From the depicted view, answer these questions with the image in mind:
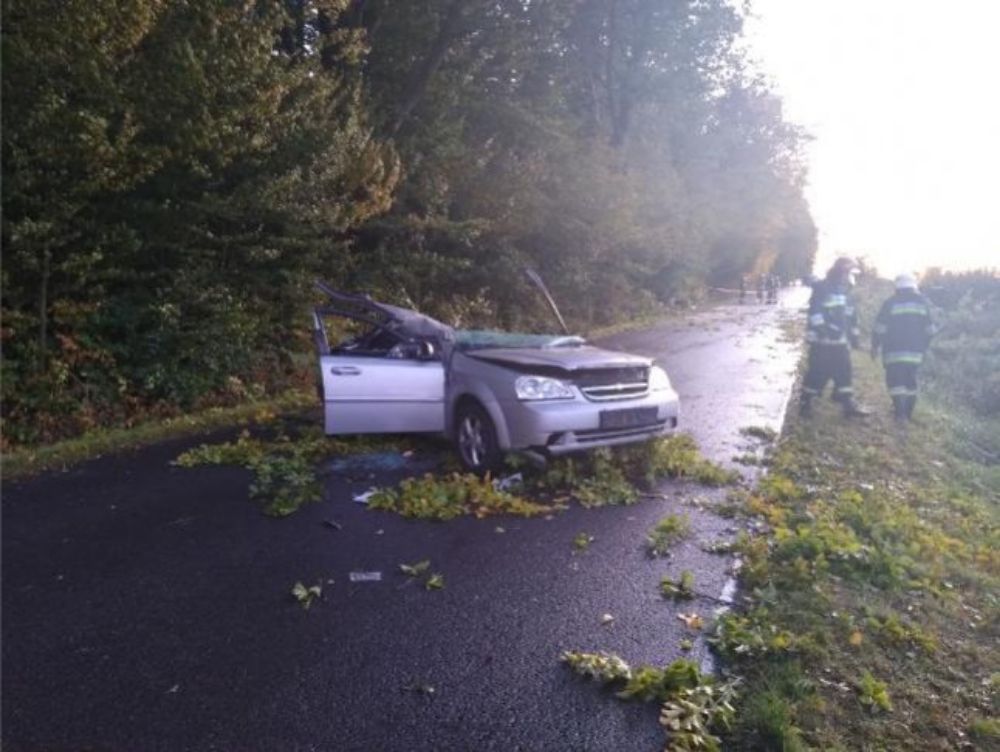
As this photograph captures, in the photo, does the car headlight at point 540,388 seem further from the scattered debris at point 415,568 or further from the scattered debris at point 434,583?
the scattered debris at point 434,583

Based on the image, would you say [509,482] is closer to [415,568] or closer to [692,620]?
[415,568]

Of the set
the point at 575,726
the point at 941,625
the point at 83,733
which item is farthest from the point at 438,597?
the point at 941,625

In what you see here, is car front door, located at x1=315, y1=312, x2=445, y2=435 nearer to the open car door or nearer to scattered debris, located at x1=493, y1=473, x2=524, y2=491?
the open car door

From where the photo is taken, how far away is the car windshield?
300 inches

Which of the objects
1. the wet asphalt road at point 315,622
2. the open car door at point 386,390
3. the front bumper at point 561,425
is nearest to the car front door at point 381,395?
the open car door at point 386,390

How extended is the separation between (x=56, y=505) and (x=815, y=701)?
601cm

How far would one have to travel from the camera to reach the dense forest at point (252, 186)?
800 cm

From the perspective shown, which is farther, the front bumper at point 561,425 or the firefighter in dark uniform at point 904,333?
the firefighter in dark uniform at point 904,333

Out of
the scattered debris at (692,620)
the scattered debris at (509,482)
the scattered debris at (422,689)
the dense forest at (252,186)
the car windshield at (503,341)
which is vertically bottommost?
the scattered debris at (692,620)

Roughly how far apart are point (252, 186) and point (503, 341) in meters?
4.84

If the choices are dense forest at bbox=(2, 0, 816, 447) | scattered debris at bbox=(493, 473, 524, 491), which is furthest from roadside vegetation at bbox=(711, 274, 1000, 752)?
dense forest at bbox=(2, 0, 816, 447)

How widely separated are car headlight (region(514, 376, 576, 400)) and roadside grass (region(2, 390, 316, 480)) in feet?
15.1

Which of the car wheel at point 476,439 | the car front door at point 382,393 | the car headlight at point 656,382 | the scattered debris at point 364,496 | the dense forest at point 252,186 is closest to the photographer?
the scattered debris at point 364,496

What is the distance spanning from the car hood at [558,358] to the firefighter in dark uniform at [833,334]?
3.94 m
